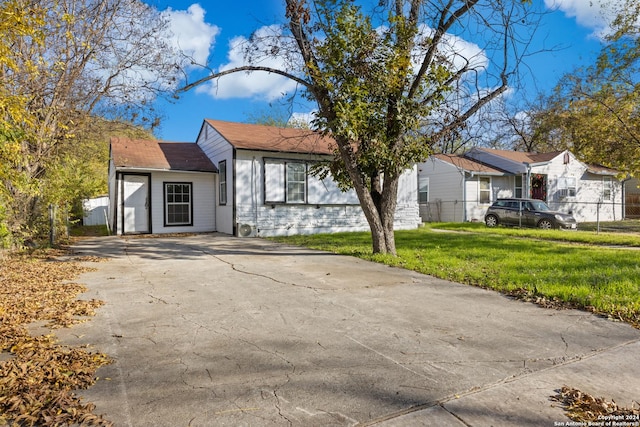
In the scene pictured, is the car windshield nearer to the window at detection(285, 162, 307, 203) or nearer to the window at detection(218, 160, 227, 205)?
the window at detection(285, 162, 307, 203)

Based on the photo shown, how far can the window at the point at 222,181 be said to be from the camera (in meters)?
15.8

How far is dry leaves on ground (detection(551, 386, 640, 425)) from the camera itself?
2.43 m

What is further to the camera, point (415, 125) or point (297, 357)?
point (415, 125)

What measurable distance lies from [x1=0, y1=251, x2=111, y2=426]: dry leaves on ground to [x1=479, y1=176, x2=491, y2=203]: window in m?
22.3

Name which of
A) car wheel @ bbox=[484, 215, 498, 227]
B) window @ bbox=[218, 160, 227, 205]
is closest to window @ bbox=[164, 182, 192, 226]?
window @ bbox=[218, 160, 227, 205]

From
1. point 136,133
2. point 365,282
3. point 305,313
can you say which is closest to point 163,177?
point 136,133

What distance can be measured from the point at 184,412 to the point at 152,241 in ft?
38.6

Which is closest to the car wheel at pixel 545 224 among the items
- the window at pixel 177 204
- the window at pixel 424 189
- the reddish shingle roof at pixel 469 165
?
the reddish shingle roof at pixel 469 165

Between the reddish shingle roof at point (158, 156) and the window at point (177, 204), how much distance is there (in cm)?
85

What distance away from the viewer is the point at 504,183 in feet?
80.5

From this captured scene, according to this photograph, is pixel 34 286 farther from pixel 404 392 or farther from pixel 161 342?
pixel 404 392

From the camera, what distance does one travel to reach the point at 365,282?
6.68 metres

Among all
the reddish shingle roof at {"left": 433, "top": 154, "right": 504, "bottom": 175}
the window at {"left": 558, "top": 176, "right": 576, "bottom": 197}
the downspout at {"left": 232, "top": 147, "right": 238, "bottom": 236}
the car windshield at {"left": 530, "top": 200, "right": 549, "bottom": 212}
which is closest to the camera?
the downspout at {"left": 232, "top": 147, "right": 238, "bottom": 236}

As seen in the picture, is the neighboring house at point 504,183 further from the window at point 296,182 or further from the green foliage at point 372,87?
the green foliage at point 372,87
